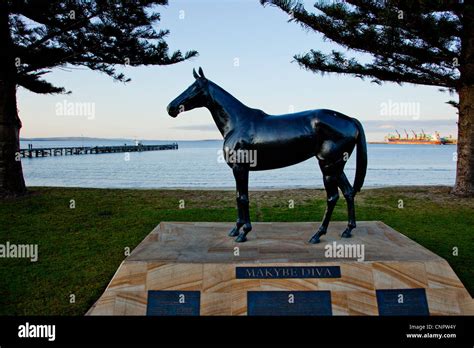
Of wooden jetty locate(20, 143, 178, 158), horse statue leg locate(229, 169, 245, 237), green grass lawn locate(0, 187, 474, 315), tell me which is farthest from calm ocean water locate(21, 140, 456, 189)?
wooden jetty locate(20, 143, 178, 158)

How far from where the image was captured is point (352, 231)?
4883 mm

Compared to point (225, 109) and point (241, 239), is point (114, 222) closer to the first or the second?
point (241, 239)

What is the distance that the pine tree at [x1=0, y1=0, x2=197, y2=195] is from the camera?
8734 millimetres

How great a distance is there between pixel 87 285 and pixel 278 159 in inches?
97.6

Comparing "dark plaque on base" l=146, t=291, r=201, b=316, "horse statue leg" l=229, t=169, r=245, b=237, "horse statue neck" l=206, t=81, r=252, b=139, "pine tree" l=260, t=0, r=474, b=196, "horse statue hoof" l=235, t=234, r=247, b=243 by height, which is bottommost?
"dark plaque on base" l=146, t=291, r=201, b=316

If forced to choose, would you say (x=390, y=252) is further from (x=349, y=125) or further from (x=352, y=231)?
(x=349, y=125)

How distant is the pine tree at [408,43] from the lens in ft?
28.2

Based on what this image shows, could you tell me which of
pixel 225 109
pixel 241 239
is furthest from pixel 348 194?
pixel 225 109

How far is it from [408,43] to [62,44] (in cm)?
813

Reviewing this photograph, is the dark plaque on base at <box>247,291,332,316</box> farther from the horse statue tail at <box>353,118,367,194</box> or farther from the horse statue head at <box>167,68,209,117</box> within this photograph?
the horse statue head at <box>167,68,209,117</box>

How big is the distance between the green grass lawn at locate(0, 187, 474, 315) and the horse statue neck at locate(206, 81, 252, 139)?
1614 mm

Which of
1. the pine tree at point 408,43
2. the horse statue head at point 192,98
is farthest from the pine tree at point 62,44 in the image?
the horse statue head at point 192,98

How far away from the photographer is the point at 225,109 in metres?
4.29

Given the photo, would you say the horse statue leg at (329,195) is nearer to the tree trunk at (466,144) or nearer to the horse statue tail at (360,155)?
the horse statue tail at (360,155)
